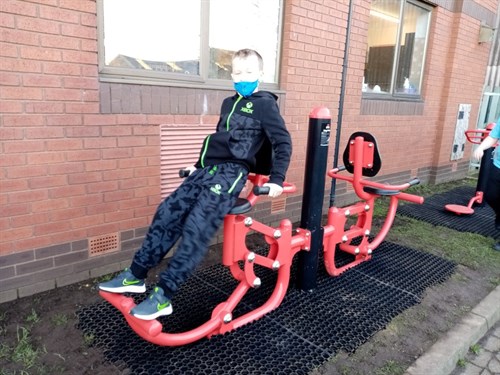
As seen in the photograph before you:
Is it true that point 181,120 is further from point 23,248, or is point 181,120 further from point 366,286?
point 366,286

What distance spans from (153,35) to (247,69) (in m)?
1.40

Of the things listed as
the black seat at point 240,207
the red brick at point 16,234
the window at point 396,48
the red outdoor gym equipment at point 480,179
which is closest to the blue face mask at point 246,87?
the black seat at point 240,207

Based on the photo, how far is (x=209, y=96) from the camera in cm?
374

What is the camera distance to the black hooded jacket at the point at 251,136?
252 cm

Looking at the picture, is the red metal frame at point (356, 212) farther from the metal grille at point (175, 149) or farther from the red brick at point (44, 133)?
the red brick at point (44, 133)

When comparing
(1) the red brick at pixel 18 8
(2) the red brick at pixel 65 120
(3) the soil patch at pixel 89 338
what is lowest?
(3) the soil patch at pixel 89 338

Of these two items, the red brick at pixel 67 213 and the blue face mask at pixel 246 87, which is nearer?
the blue face mask at pixel 246 87

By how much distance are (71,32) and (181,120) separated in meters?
1.09

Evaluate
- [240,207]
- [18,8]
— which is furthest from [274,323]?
[18,8]

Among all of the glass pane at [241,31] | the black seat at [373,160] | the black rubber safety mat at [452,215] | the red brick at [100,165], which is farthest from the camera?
the black rubber safety mat at [452,215]

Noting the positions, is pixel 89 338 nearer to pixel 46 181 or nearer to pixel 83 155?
pixel 46 181

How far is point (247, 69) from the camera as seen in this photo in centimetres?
250

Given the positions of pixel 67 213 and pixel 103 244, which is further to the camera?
pixel 103 244

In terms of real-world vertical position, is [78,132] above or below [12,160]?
above
